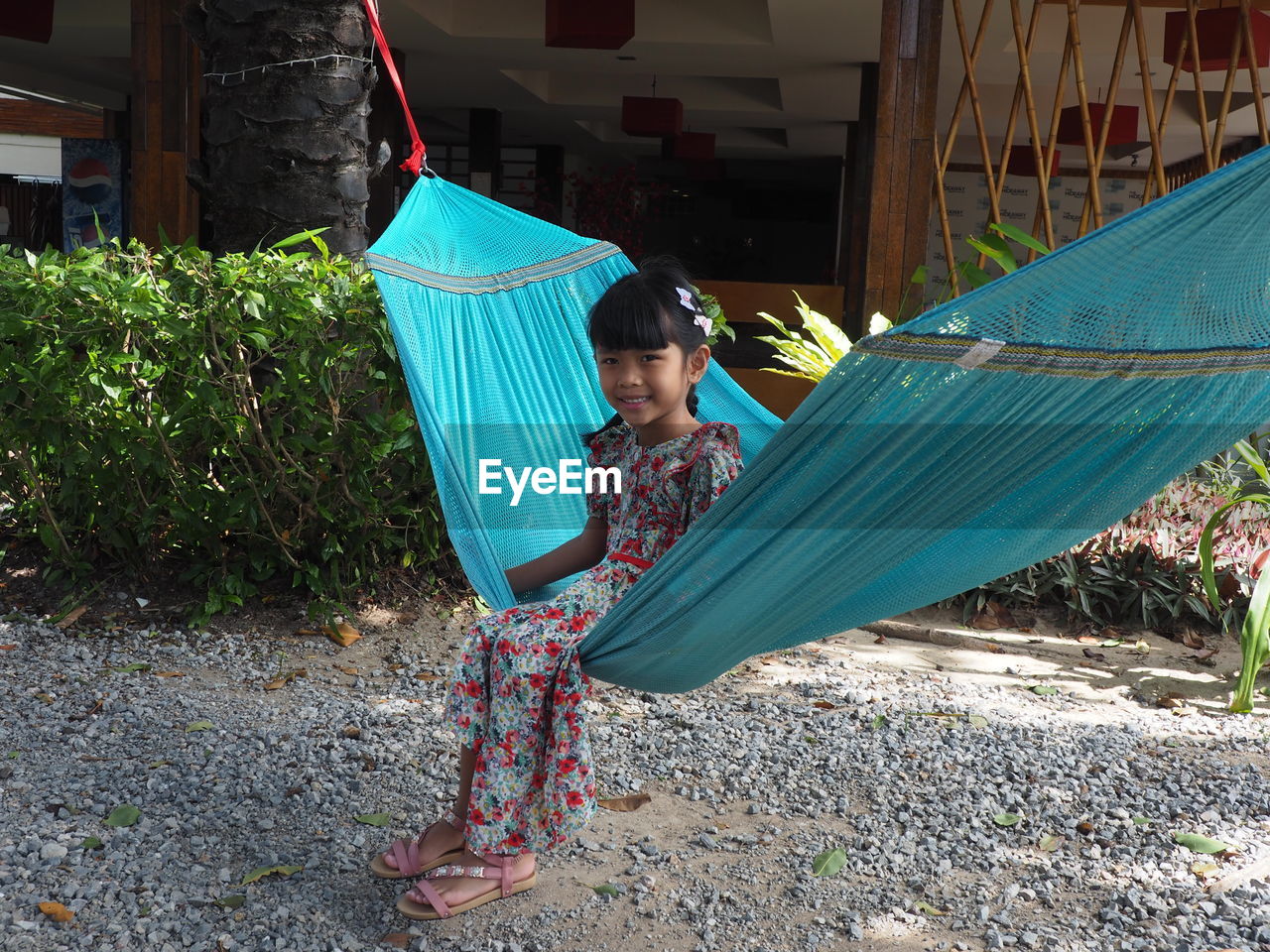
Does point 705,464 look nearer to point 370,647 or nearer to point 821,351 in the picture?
point 370,647

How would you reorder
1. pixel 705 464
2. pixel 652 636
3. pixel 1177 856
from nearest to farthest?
pixel 652 636, pixel 705 464, pixel 1177 856

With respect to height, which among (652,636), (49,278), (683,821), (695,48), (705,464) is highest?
(695,48)

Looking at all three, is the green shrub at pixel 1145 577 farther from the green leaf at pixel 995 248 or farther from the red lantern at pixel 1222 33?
the red lantern at pixel 1222 33

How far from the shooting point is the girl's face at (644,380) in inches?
64.2

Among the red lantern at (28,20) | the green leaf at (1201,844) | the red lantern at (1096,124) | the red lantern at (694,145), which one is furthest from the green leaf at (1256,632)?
the red lantern at (694,145)

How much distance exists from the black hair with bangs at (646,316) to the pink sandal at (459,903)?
2.39 feet

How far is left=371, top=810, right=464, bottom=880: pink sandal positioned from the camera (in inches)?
62.5

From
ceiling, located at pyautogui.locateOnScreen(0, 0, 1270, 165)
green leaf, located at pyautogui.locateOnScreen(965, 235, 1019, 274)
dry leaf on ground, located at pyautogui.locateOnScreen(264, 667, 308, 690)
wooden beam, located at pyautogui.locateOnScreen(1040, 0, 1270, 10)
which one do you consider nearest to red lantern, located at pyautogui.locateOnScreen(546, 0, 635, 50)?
ceiling, located at pyautogui.locateOnScreen(0, 0, 1270, 165)

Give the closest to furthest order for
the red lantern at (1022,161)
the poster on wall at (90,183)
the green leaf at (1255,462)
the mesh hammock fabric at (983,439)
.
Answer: the mesh hammock fabric at (983,439) → the green leaf at (1255,462) → the red lantern at (1022,161) → the poster on wall at (90,183)

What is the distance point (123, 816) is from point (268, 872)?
0.95 ft

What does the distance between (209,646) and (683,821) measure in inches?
48.1

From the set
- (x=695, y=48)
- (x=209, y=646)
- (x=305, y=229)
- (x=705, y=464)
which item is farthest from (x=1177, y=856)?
(x=695, y=48)

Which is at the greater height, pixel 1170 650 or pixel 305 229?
pixel 305 229

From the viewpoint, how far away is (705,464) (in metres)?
1.59
